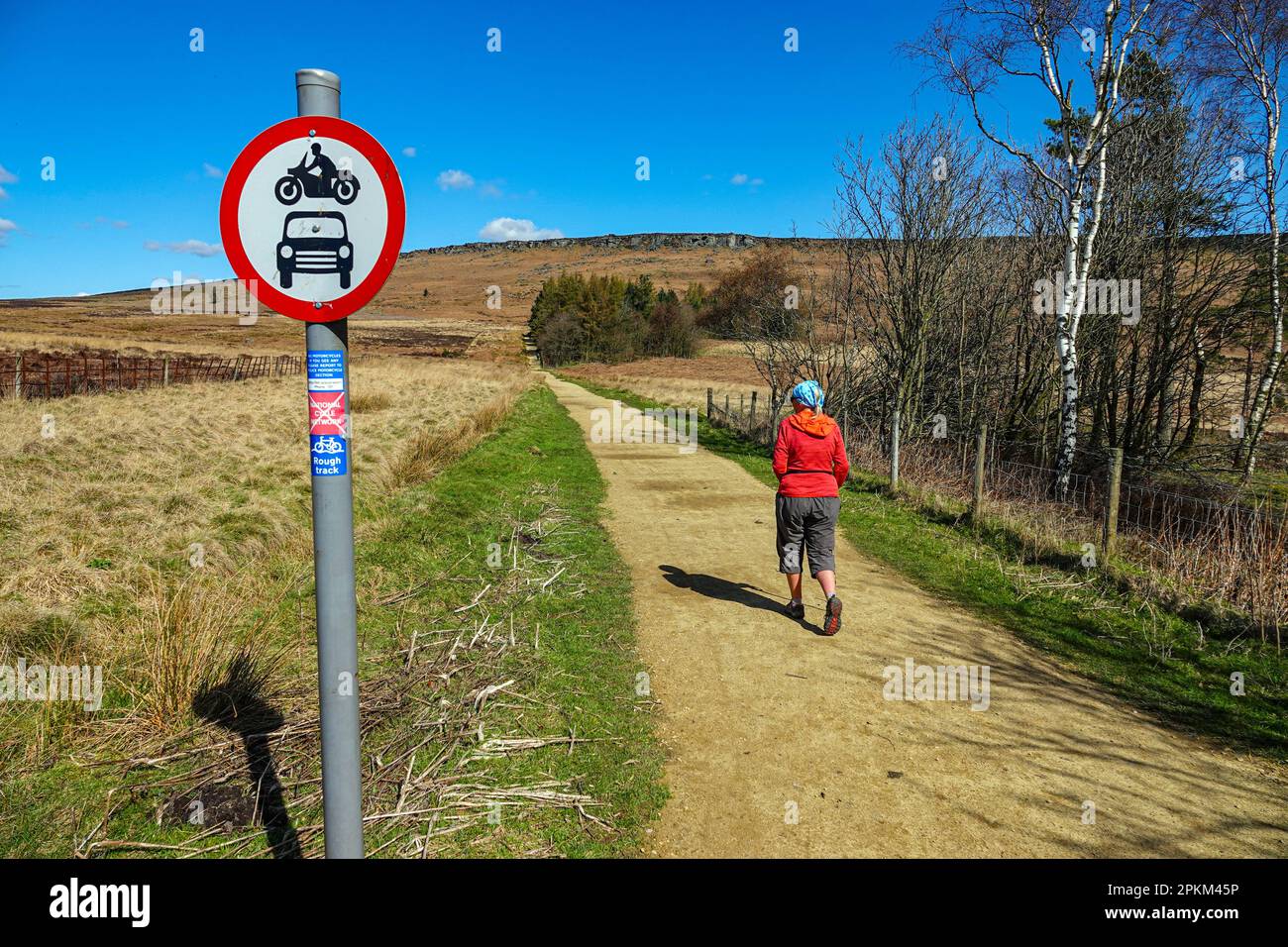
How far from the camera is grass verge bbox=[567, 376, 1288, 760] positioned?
482cm

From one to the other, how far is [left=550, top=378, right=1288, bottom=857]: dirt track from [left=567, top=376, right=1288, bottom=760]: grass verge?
32cm

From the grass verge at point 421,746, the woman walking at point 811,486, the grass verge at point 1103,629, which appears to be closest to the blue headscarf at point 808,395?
the woman walking at point 811,486

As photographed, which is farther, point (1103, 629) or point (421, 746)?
point (1103, 629)

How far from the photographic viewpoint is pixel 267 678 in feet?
15.2

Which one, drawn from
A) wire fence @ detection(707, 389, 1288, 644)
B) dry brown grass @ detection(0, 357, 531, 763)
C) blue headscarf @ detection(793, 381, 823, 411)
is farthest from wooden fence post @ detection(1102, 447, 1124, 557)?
dry brown grass @ detection(0, 357, 531, 763)

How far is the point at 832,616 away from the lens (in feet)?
19.7

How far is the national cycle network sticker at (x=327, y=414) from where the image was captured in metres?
2.12

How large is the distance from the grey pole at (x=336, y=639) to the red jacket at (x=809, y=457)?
425cm

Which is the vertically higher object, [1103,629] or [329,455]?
[329,455]

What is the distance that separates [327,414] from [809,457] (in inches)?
177

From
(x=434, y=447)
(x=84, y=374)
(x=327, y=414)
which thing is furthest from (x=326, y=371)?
(x=84, y=374)

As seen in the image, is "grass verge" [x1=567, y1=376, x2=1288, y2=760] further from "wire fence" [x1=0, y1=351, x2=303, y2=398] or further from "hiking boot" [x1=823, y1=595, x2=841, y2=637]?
"wire fence" [x1=0, y1=351, x2=303, y2=398]

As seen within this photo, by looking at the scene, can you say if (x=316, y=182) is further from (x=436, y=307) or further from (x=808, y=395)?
(x=436, y=307)
